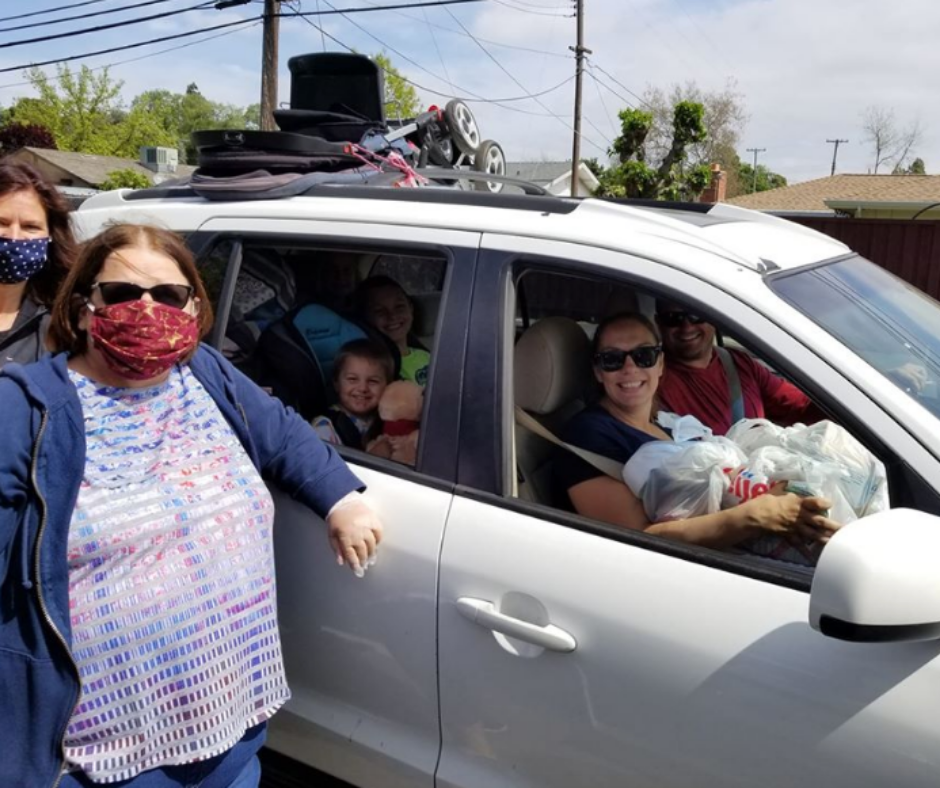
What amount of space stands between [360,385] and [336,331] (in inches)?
14.0

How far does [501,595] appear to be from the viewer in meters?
1.89

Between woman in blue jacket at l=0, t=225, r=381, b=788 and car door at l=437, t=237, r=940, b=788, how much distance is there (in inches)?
13.2

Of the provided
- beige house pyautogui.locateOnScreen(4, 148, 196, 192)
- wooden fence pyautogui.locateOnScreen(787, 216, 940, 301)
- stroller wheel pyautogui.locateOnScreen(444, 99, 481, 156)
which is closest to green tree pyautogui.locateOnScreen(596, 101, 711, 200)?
wooden fence pyautogui.locateOnScreen(787, 216, 940, 301)

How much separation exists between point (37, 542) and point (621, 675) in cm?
111

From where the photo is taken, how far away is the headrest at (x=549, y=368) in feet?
8.20

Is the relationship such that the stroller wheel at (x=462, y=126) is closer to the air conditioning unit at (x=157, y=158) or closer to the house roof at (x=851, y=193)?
the house roof at (x=851, y=193)

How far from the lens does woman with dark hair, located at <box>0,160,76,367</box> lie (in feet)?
8.04

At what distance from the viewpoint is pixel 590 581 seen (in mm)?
1825

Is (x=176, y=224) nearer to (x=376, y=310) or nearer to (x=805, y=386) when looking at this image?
(x=376, y=310)

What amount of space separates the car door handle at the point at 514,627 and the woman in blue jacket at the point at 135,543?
0.89ft

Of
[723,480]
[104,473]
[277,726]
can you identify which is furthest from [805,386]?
[277,726]

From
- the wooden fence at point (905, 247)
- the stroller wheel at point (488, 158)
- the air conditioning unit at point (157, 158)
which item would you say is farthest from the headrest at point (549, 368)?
the air conditioning unit at point (157, 158)

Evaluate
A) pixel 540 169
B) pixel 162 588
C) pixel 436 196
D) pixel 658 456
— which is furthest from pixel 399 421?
pixel 540 169

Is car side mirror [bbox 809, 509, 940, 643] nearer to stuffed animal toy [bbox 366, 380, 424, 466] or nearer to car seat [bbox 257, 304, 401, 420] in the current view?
stuffed animal toy [bbox 366, 380, 424, 466]
